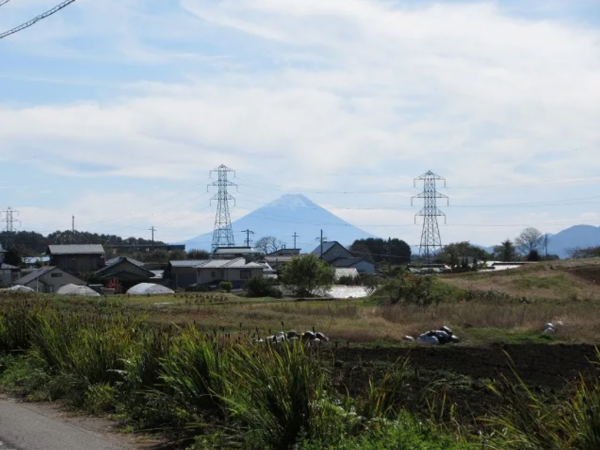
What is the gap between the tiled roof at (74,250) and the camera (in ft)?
346

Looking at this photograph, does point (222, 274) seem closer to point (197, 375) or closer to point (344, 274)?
point (344, 274)

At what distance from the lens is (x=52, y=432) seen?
9281 millimetres

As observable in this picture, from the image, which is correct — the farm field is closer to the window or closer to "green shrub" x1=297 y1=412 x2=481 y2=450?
"green shrub" x1=297 y1=412 x2=481 y2=450

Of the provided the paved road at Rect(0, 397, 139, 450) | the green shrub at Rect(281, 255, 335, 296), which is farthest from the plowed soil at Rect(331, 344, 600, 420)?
the green shrub at Rect(281, 255, 335, 296)

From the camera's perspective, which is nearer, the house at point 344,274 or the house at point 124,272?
the house at point 124,272

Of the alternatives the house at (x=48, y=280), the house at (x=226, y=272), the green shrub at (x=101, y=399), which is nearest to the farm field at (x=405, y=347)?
the green shrub at (x=101, y=399)

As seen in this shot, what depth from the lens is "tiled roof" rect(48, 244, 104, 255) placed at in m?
106

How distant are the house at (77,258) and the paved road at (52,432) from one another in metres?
97.4

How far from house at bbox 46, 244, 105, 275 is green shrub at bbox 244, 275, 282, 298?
130 ft

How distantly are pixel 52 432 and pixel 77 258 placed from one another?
100885 millimetres

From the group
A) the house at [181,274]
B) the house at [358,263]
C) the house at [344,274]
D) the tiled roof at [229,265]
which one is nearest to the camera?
the house at [344,274]

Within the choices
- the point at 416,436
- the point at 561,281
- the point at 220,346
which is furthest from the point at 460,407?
the point at 561,281

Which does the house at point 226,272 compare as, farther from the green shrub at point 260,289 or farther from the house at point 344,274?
the green shrub at point 260,289

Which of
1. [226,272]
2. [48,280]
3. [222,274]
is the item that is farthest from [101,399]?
[222,274]
